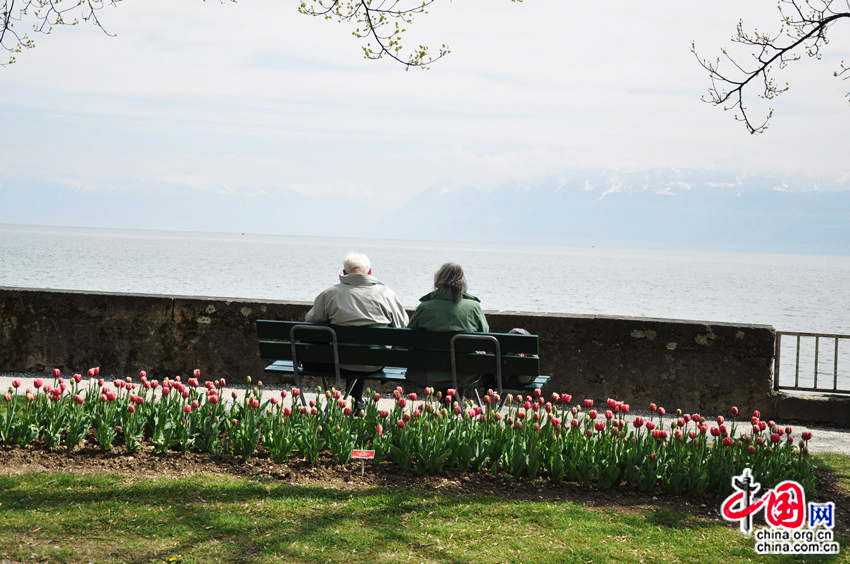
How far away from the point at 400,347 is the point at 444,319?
41 cm

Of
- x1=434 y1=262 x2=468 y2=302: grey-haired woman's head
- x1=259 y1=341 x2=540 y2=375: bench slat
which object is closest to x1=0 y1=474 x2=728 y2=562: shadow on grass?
x1=259 y1=341 x2=540 y2=375: bench slat

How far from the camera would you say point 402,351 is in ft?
20.4

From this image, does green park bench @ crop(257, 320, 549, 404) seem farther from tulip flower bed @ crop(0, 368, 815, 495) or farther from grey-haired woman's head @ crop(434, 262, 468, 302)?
tulip flower bed @ crop(0, 368, 815, 495)

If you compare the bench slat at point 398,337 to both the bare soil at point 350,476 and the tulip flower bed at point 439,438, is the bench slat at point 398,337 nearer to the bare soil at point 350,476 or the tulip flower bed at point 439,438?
the tulip flower bed at point 439,438

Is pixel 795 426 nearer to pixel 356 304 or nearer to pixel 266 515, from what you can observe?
pixel 356 304

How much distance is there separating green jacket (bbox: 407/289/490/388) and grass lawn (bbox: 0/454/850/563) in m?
1.48

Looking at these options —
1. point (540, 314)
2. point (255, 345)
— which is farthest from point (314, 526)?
point (255, 345)

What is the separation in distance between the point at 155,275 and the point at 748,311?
33320mm

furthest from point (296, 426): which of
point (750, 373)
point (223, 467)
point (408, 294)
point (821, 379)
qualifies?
point (408, 294)

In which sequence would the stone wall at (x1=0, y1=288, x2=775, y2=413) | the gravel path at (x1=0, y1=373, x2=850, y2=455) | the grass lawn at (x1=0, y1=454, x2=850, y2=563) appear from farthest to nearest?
the stone wall at (x1=0, y1=288, x2=775, y2=413)
the gravel path at (x1=0, y1=373, x2=850, y2=455)
the grass lawn at (x1=0, y1=454, x2=850, y2=563)

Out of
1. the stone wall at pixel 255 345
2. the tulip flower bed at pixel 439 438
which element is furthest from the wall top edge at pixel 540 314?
the tulip flower bed at pixel 439 438

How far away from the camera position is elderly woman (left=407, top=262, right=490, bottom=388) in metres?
6.18

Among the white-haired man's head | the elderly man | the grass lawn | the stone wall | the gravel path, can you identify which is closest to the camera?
the grass lawn

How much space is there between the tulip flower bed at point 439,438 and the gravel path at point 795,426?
1.56m
